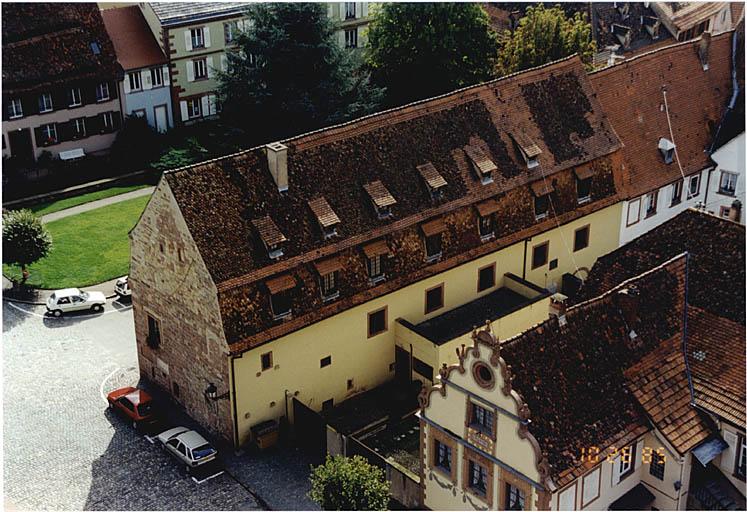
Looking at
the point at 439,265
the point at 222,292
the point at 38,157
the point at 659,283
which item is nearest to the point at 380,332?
the point at 439,265

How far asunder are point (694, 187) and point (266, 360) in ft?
94.1

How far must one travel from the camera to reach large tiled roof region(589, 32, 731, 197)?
61.8m

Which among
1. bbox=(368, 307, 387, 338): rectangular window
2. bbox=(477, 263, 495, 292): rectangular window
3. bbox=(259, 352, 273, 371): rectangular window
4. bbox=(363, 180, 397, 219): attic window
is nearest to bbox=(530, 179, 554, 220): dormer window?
bbox=(477, 263, 495, 292): rectangular window

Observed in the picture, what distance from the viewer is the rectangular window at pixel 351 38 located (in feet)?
293

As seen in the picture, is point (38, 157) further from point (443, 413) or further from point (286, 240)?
point (443, 413)

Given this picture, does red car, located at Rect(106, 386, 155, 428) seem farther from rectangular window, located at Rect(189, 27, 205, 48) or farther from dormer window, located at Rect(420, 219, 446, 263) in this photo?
rectangular window, located at Rect(189, 27, 205, 48)

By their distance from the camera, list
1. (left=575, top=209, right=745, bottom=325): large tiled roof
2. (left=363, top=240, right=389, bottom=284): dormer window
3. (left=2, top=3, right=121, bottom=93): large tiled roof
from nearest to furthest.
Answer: (left=575, top=209, right=745, bottom=325): large tiled roof < (left=363, top=240, right=389, bottom=284): dormer window < (left=2, top=3, right=121, bottom=93): large tiled roof

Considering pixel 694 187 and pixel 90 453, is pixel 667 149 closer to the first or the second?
pixel 694 187

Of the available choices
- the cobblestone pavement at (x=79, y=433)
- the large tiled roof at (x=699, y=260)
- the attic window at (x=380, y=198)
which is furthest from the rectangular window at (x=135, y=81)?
the large tiled roof at (x=699, y=260)

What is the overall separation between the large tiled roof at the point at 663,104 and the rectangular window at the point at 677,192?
0.66 m

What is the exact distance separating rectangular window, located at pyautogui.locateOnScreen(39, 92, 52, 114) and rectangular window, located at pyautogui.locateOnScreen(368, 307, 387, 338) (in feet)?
119

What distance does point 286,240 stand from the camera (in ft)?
160

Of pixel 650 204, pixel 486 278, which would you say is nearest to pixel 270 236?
pixel 486 278

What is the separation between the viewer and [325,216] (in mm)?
50094
